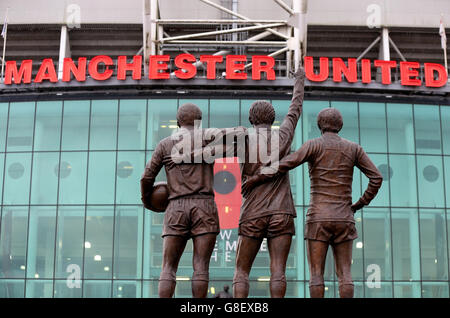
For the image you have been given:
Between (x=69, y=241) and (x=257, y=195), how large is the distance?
21.6 m

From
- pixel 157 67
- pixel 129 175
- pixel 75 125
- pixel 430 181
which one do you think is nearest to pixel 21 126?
pixel 75 125

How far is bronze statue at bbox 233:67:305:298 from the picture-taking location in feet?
35.6

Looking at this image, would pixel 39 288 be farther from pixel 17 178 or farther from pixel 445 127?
pixel 445 127

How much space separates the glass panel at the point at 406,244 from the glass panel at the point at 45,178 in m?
14.1

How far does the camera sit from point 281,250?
11.0 metres

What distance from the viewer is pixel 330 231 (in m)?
11.1

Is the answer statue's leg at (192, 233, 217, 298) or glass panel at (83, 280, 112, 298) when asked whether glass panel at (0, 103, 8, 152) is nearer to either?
glass panel at (83, 280, 112, 298)

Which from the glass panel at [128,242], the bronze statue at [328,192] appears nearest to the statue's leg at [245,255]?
the bronze statue at [328,192]

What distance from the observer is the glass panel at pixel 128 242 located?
3088 cm

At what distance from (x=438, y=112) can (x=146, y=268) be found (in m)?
13.9

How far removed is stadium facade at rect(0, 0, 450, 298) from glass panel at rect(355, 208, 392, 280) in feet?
0.15

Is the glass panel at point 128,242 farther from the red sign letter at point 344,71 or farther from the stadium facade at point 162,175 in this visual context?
the red sign letter at point 344,71
